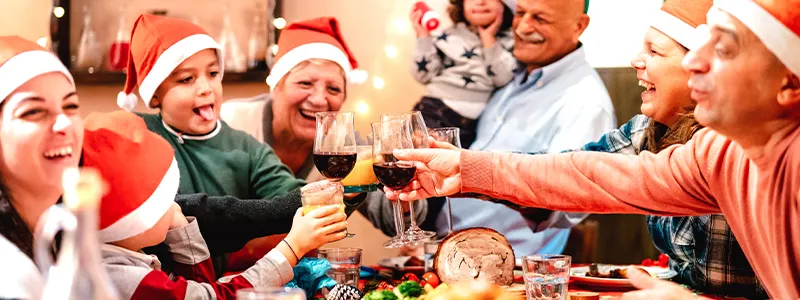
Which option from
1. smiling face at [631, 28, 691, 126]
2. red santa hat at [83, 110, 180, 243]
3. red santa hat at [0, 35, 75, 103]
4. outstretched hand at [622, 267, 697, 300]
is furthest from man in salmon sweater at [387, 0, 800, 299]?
red santa hat at [0, 35, 75, 103]

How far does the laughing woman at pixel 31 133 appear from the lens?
2.03m

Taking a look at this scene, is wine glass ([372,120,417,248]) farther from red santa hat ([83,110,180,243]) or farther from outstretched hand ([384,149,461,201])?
red santa hat ([83,110,180,243])

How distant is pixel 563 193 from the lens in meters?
2.51

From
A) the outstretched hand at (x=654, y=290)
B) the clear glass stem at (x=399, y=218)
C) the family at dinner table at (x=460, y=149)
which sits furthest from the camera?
the clear glass stem at (x=399, y=218)

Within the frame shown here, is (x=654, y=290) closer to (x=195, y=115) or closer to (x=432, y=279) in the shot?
(x=432, y=279)

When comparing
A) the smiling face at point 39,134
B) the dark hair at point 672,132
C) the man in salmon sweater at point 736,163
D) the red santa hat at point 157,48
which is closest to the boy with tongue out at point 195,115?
the red santa hat at point 157,48

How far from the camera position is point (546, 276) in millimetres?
2297

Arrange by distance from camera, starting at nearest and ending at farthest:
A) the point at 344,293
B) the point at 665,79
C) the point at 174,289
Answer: the point at 174,289, the point at 344,293, the point at 665,79

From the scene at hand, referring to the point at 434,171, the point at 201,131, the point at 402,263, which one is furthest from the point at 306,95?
→ the point at 434,171

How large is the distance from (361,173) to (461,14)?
5.85 ft

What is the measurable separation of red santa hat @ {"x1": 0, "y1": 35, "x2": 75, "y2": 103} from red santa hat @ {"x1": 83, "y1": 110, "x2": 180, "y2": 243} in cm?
22

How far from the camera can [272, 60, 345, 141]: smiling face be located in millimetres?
4039

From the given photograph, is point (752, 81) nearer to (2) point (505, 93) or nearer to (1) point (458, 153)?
(1) point (458, 153)

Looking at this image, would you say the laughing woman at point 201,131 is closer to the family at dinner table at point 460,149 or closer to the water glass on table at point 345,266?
the family at dinner table at point 460,149
